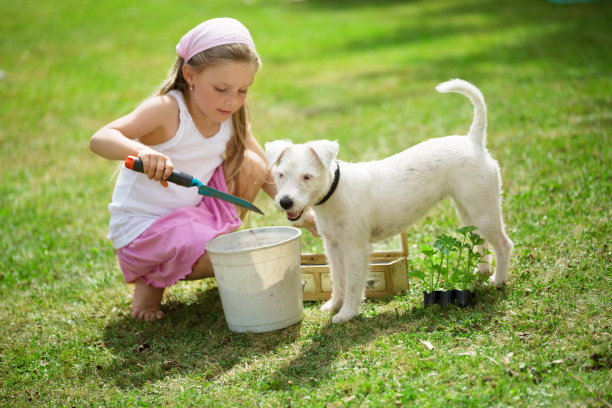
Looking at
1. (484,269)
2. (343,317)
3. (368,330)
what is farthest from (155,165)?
(484,269)

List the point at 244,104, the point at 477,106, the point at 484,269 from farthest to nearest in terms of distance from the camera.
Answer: the point at 244,104, the point at 484,269, the point at 477,106

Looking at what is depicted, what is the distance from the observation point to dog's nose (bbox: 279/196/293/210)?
3.53 metres

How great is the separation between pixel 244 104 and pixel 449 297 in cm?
219

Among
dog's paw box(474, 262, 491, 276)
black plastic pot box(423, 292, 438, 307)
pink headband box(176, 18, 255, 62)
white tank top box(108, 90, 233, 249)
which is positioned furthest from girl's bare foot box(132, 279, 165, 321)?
dog's paw box(474, 262, 491, 276)

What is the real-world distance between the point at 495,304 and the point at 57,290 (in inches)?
137

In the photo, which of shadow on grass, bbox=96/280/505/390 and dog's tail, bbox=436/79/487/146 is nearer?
shadow on grass, bbox=96/280/505/390

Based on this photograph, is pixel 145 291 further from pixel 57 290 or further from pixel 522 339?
pixel 522 339

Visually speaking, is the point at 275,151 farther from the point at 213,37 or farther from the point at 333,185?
the point at 213,37

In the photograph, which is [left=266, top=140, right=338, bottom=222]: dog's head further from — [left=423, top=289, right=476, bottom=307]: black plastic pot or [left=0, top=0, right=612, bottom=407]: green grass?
[left=423, top=289, right=476, bottom=307]: black plastic pot

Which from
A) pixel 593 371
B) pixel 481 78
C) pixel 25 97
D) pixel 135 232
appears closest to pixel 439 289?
pixel 593 371

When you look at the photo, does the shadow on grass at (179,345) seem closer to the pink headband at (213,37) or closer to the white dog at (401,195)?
the white dog at (401,195)

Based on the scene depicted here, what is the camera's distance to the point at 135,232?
14.6 ft

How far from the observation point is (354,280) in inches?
156

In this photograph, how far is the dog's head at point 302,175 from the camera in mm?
3559
